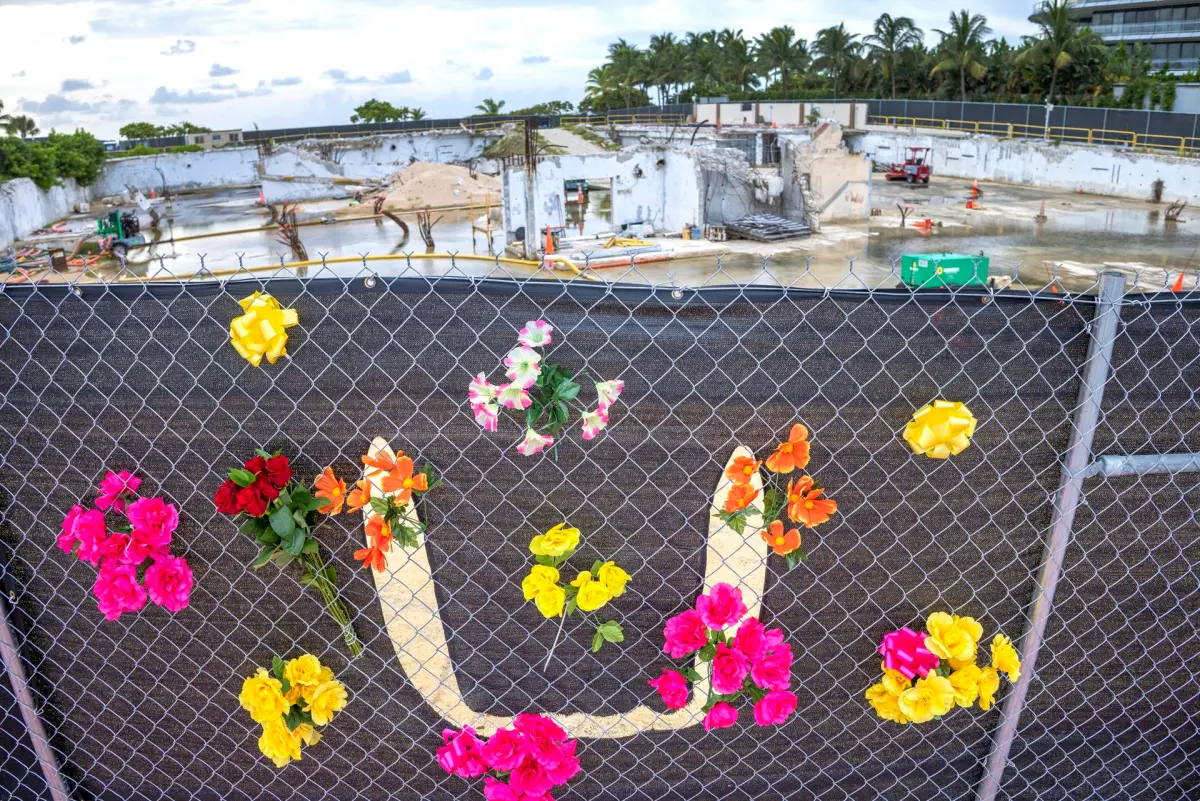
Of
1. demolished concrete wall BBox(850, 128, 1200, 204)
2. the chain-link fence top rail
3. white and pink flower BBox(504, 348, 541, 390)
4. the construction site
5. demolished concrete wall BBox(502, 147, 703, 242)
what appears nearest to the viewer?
white and pink flower BBox(504, 348, 541, 390)

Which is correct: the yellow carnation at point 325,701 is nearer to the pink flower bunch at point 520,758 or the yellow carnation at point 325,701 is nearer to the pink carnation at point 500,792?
the pink flower bunch at point 520,758

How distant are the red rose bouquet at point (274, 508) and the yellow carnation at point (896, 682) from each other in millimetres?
1770

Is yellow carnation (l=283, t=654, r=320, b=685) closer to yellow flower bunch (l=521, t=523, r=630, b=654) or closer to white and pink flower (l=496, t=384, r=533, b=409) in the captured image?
yellow flower bunch (l=521, t=523, r=630, b=654)

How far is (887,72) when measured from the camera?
56.8m

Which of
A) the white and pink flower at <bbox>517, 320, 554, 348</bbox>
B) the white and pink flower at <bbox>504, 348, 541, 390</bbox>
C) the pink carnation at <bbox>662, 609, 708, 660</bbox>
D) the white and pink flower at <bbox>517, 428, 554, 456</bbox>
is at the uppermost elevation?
the white and pink flower at <bbox>517, 320, 554, 348</bbox>

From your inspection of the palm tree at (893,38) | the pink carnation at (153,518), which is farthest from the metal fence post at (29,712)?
the palm tree at (893,38)

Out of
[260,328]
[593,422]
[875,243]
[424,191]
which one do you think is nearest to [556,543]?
[593,422]

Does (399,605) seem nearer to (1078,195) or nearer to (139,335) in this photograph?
(139,335)

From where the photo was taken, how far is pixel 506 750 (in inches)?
108

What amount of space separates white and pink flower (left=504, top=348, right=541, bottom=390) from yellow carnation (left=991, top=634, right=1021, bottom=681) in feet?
5.46

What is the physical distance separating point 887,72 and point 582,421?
6072 centimetres

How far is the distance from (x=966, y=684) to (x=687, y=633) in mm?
854

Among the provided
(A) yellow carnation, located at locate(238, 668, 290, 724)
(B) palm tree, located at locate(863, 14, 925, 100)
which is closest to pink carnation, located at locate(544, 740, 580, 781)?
(A) yellow carnation, located at locate(238, 668, 290, 724)

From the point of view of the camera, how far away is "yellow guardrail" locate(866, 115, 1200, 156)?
110 ft
